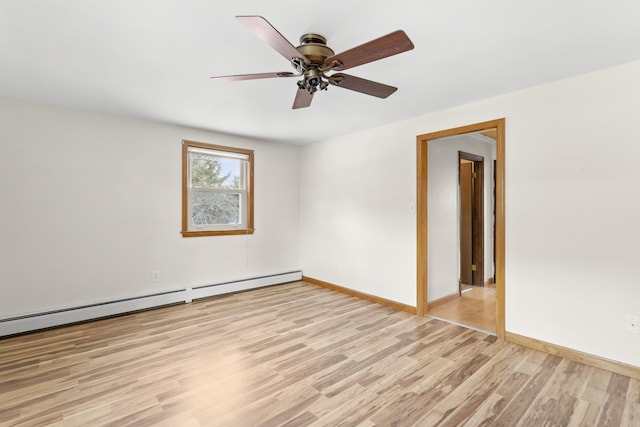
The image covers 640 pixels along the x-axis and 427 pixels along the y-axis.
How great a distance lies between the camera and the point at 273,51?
2123 millimetres

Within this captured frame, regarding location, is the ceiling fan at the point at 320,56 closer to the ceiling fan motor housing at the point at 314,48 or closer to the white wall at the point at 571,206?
the ceiling fan motor housing at the point at 314,48

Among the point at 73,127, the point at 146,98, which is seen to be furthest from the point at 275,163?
the point at 73,127

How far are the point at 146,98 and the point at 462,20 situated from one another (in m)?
2.85

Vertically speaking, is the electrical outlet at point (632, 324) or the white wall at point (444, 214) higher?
the white wall at point (444, 214)

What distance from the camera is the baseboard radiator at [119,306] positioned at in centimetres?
302

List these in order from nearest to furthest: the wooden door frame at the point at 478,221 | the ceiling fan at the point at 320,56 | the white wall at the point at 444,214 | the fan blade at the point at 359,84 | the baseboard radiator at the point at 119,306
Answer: the ceiling fan at the point at 320,56
the fan blade at the point at 359,84
the baseboard radiator at the point at 119,306
the white wall at the point at 444,214
the wooden door frame at the point at 478,221

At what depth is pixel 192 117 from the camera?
363 centimetres

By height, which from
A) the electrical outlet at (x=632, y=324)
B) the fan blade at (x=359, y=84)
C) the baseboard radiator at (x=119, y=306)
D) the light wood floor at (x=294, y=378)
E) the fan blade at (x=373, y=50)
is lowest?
the light wood floor at (x=294, y=378)

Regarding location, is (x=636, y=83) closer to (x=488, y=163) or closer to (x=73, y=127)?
(x=488, y=163)

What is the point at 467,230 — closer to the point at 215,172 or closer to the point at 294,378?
the point at 294,378

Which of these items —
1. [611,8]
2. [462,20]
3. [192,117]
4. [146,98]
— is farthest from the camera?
[192,117]

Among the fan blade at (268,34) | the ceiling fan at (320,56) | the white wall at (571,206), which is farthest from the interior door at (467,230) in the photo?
the fan blade at (268,34)

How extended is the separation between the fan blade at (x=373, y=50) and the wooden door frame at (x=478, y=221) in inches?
149

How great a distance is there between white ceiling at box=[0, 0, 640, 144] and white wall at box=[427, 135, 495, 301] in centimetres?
112
